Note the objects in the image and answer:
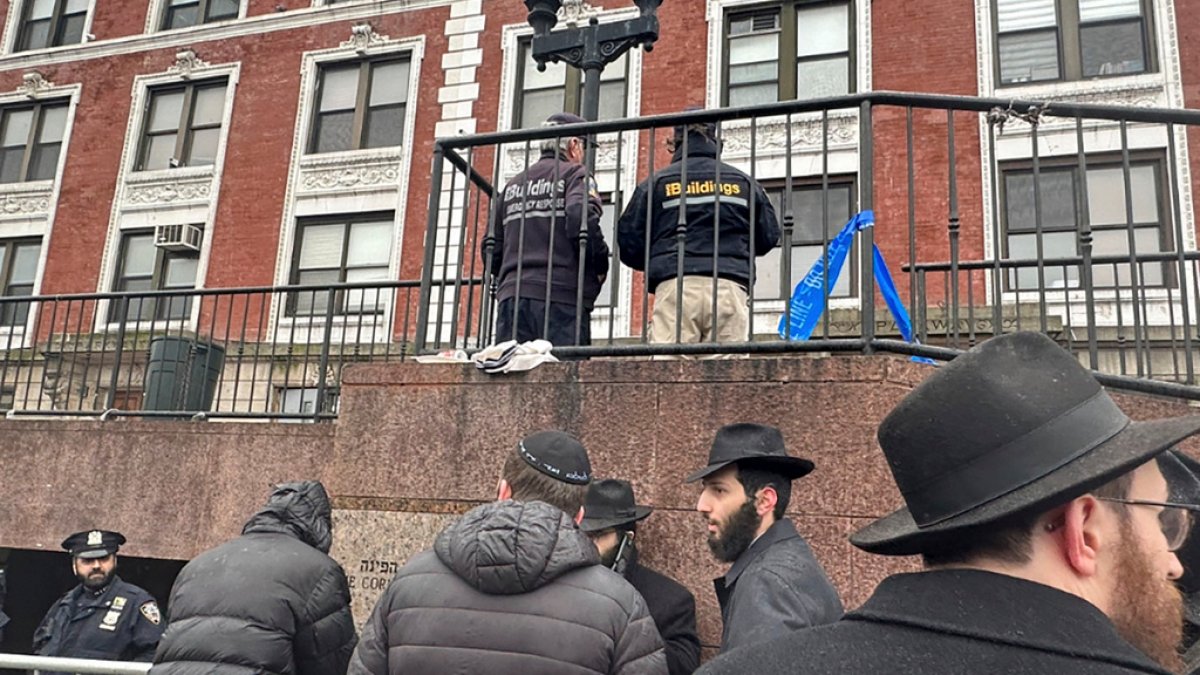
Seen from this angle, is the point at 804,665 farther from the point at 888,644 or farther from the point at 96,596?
the point at 96,596

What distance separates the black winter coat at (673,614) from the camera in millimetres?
3799

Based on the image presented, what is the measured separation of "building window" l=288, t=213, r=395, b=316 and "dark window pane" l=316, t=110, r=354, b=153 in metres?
1.77

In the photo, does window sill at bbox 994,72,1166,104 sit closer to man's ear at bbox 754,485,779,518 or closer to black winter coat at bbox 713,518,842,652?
man's ear at bbox 754,485,779,518

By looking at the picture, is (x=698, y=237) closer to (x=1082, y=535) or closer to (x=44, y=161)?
(x=1082, y=535)

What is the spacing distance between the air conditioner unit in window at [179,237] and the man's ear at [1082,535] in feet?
69.9

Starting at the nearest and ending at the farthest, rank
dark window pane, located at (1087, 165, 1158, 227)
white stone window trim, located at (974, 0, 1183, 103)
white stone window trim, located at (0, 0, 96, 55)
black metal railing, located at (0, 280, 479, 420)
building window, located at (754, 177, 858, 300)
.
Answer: black metal railing, located at (0, 280, 479, 420) < white stone window trim, located at (974, 0, 1183, 103) < dark window pane, located at (1087, 165, 1158, 227) < building window, located at (754, 177, 858, 300) < white stone window trim, located at (0, 0, 96, 55)

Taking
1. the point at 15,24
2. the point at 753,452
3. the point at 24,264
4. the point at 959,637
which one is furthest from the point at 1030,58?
the point at 15,24

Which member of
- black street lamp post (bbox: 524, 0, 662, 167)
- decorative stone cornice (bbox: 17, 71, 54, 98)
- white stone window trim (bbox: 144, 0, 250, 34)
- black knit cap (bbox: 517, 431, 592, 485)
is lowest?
black knit cap (bbox: 517, 431, 592, 485)

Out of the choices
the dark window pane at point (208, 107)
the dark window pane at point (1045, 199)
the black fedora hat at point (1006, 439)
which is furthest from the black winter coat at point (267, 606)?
the dark window pane at point (208, 107)

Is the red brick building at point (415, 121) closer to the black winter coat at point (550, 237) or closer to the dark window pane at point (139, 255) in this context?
the dark window pane at point (139, 255)

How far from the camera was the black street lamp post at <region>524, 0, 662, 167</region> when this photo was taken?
21.0 feet

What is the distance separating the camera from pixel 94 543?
272 inches

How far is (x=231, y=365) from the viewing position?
17.6 m

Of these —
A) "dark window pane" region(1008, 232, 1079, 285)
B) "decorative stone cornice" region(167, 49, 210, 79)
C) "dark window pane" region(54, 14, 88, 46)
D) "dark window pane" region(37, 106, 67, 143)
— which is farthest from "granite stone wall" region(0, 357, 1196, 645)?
"dark window pane" region(54, 14, 88, 46)
